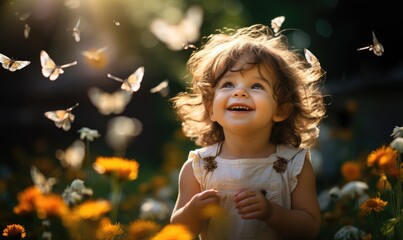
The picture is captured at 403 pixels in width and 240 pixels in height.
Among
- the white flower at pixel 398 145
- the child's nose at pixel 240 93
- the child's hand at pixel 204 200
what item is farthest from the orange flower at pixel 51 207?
the white flower at pixel 398 145

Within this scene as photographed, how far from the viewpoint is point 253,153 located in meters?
2.08

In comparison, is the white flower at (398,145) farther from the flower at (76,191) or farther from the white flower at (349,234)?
the flower at (76,191)

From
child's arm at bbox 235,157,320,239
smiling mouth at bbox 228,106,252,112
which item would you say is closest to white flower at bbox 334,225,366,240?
child's arm at bbox 235,157,320,239

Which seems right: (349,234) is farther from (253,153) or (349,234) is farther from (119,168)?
(119,168)

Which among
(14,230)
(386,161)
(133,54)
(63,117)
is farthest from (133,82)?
(133,54)

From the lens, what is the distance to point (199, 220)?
200 centimetres

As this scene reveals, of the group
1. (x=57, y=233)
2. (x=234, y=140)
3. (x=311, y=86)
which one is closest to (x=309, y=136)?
(x=311, y=86)

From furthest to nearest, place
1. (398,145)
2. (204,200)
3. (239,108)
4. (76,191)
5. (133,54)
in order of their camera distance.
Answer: (133,54) < (76,191) < (239,108) < (204,200) < (398,145)

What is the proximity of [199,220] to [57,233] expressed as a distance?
1027 mm

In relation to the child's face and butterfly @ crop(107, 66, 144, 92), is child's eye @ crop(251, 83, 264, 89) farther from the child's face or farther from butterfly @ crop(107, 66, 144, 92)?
butterfly @ crop(107, 66, 144, 92)

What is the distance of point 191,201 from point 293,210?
1.04 ft

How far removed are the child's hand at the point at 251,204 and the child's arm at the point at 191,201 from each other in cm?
9

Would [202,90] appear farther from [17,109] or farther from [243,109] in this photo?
[17,109]

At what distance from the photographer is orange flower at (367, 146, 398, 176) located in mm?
1795
